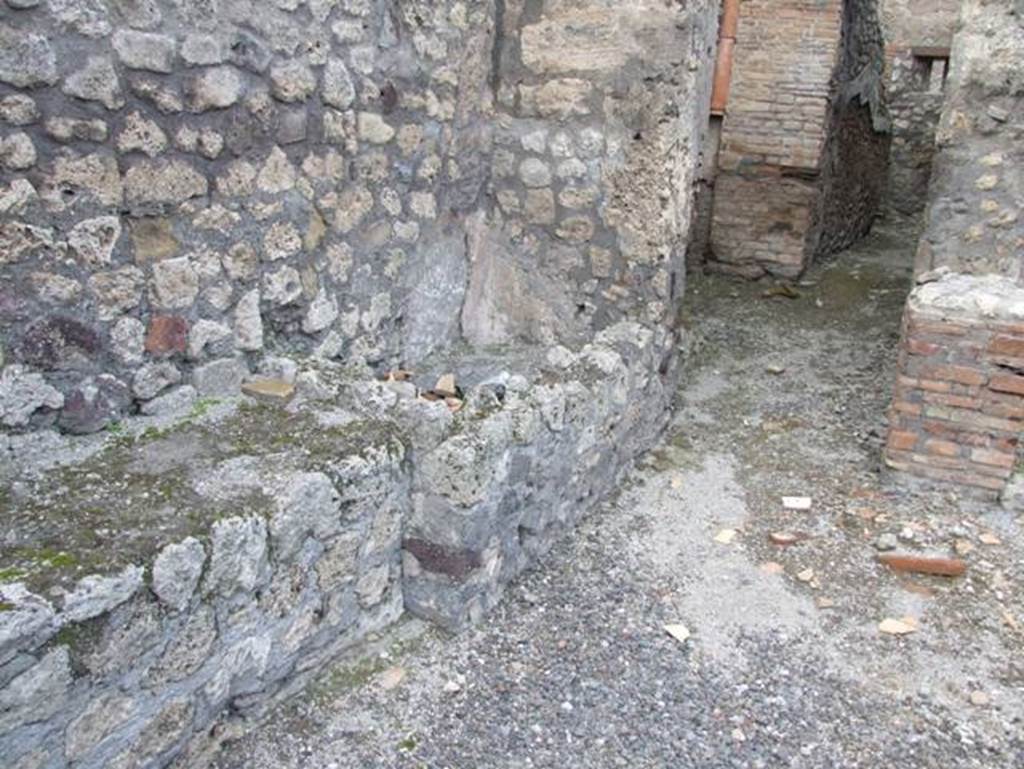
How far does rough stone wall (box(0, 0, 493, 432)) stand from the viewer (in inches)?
94.9

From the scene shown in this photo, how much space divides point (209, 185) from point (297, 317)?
0.61m

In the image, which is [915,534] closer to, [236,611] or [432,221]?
[432,221]

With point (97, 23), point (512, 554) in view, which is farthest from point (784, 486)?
point (97, 23)

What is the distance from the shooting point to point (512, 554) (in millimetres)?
3162

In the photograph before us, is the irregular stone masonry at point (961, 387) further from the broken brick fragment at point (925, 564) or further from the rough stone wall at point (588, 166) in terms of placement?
the rough stone wall at point (588, 166)

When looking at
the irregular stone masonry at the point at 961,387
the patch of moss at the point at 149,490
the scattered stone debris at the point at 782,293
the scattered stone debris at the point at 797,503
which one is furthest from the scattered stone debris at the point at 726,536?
the scattered stone debris at the point at 782,293

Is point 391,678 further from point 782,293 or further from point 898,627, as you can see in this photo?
point 782,293

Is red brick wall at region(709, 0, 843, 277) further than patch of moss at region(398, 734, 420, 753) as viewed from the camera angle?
Yes

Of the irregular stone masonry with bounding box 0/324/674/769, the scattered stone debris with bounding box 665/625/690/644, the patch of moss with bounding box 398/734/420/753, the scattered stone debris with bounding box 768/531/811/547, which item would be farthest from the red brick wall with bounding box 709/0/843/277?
the patch of moss with bounding box 398/734/420/753

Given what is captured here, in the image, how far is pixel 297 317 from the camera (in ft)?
10.9

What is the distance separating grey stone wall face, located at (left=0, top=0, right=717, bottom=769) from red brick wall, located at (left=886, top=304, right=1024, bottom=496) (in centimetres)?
106

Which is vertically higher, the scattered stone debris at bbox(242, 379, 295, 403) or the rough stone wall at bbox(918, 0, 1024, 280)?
the rough stone wall at bbox(918, 0, 1024, 280)

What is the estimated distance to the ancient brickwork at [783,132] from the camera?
662 centimetres

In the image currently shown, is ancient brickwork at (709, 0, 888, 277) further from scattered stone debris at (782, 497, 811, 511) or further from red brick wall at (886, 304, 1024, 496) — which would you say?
scattered stone debris at (782, 497, 811, 511)
